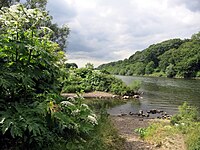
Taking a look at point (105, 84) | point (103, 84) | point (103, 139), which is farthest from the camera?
point (105, 84)

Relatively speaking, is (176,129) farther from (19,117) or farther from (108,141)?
(19,117)

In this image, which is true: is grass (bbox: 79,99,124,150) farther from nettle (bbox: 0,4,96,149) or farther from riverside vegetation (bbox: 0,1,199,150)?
nettle (bbox: 0,4,96,149)

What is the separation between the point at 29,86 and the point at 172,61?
99726 millimetres

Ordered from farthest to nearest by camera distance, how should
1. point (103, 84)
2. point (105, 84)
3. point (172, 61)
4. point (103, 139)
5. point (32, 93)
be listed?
point (172, 61), point (105, 84), point (103, 84), point (103, 139), point (32, 93)

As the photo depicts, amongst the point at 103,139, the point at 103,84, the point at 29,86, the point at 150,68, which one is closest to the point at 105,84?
the point at 103,84

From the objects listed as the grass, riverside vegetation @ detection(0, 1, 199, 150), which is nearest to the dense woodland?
the grass

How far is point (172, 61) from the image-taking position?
10019cm

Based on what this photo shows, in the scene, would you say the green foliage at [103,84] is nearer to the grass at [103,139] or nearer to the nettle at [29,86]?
the grass at [103,139]

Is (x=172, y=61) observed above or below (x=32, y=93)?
above

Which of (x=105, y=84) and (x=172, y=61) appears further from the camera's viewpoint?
(x=172, y=61)

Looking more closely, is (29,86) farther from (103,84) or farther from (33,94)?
(103,84)

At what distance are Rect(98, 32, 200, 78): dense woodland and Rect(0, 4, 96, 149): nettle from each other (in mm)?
81576

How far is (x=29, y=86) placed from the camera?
Result: 4.84 m

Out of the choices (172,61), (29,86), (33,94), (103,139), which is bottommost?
(103,139)
